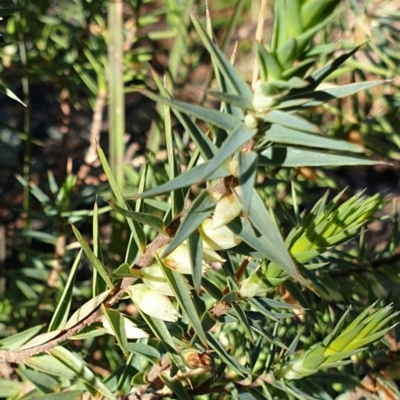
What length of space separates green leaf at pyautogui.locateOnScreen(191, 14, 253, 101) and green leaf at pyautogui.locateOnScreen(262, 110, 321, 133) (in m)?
0.02

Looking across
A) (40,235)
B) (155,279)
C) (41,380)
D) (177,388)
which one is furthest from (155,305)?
(40,235)

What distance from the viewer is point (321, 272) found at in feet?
2.12

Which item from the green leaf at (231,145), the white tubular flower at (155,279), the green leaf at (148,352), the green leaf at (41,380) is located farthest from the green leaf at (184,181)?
the green leaf at (41,380)

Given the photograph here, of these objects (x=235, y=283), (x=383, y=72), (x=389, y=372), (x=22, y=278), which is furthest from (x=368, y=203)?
(x=22, y=278)

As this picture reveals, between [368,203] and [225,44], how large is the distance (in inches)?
12.8

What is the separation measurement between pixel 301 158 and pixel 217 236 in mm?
77

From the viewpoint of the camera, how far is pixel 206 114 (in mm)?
303

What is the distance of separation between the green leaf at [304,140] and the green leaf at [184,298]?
118mm

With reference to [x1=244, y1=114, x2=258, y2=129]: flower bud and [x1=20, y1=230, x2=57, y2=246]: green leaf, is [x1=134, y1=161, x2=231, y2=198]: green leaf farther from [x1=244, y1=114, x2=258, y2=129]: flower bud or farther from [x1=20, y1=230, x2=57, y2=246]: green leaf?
[x1=20, y1=230, x2=57, y2=246]: green leaf

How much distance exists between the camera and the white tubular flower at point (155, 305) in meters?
A: 0.40

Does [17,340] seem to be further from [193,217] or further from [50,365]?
[193,217]

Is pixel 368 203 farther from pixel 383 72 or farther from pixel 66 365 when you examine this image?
pixel 383 72

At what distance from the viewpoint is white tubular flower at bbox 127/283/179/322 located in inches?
15.8

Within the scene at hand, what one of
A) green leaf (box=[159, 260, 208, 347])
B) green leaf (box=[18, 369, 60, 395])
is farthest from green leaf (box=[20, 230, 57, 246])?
green leaf (box=[159, 260, 208, 347])
